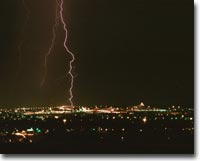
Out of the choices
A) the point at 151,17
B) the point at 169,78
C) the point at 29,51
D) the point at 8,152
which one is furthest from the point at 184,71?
the point at 8,152

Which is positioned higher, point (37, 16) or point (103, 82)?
point (37, 16)

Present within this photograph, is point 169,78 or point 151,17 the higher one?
point 151,17

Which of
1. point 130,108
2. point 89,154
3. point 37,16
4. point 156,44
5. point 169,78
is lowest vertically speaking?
point 89,154

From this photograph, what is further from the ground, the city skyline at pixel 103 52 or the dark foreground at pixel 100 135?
the city skyline at pixel 103 52

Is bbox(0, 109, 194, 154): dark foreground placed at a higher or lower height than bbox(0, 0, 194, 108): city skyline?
lower

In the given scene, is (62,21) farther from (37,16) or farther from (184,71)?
(184,71)

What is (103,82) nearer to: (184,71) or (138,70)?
(138,70)

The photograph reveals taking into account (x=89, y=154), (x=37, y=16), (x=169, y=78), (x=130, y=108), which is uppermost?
(x=37, y=16)

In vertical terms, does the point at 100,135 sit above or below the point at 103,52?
below

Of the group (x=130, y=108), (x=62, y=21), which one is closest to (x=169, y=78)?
(x=130, y=108)
